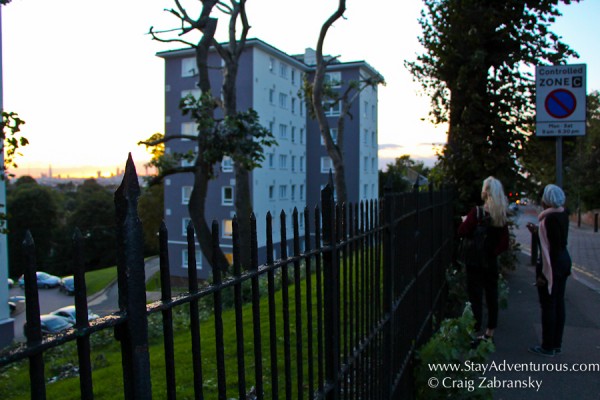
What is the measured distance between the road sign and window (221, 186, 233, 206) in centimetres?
3381

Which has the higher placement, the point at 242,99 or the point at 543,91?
the point at 242,99

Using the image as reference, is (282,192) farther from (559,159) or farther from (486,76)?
(559,159)

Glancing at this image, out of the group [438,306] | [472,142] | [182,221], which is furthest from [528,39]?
[182,221]

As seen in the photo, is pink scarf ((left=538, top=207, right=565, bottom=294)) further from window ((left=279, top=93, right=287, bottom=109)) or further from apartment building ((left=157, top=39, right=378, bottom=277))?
window ((left=279, top=93, right=287, bottom=109))

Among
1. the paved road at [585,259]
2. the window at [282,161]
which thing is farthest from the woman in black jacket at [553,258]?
the window at [282,161]

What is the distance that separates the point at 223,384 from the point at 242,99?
3840 cm

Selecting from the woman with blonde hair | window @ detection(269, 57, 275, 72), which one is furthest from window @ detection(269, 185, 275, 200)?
the woman with blonde hair

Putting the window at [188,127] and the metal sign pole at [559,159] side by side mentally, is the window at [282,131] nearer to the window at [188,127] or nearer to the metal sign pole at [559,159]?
the window at [188,127]

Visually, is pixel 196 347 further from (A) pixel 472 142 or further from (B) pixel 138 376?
(A) pixel 472 142

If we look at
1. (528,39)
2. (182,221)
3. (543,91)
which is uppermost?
(528,39)

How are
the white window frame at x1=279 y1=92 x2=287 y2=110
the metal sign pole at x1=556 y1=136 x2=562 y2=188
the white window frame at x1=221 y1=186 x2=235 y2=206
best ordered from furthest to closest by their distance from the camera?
the white window frame at x1=279 y1=92 x2=287 y2=110
the white window frame at x1=221 y1=186 x2=235 y2=206
the metal sign pole at x1=556 y1=136 x2=562 y2=188

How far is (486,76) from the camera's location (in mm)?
10461

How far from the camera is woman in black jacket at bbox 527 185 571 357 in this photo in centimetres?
588

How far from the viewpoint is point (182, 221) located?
41.4 meters
